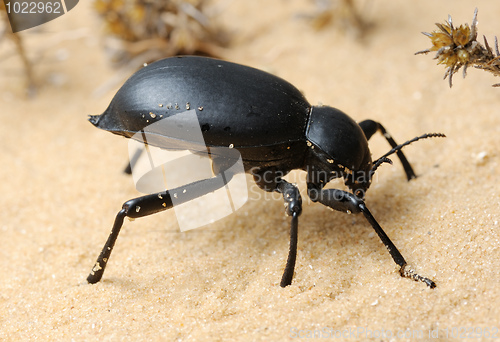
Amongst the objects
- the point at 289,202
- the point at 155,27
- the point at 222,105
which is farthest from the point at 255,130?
the point at 155,27

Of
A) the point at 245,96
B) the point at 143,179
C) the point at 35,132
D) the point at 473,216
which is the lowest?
the point at 35,132

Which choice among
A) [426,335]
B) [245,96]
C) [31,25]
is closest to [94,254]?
[245,96]

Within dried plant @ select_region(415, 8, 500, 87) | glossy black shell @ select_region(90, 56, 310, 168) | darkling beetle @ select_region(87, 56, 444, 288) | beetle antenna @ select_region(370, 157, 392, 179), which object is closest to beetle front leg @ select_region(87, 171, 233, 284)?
darkling beetle @ select_region(87, 56, 444, 288)

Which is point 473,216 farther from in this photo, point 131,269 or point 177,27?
point 177,27

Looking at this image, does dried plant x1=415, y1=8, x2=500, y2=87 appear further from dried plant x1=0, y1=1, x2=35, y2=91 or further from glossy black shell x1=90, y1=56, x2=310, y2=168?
dried plant x1=0, y1=1, x2=35, y2=91

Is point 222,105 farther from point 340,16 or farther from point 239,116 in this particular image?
point 340,16
